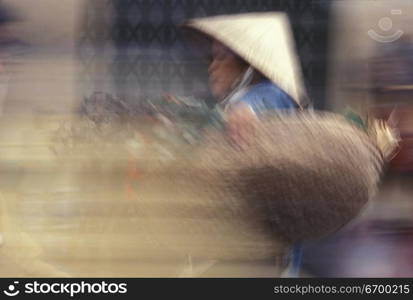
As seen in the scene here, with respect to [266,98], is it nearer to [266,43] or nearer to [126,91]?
[266,43]

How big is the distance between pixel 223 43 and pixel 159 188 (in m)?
0.48

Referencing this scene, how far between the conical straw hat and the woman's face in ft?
0.10

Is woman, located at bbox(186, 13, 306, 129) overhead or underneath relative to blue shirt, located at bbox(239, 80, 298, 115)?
overhead

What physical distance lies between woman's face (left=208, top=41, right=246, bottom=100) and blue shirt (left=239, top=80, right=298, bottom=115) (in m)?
0.06

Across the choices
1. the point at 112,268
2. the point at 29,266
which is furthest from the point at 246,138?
the point at 29,266

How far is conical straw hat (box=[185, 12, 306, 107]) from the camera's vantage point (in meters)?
2.27

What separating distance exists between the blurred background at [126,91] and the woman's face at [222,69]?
0.04 m

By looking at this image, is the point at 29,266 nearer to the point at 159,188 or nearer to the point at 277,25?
the point at 159,188

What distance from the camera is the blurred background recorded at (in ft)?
7.20

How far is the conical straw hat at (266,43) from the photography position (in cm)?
227

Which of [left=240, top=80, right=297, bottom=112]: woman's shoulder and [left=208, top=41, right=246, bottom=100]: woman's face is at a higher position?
[left=208, top=41, right=246, bottom=100]: woman's face

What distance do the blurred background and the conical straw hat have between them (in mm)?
28

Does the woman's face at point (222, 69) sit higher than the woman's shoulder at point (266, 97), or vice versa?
the woman's face at point (222, 69)

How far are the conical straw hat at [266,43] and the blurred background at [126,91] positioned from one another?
0.03 m
